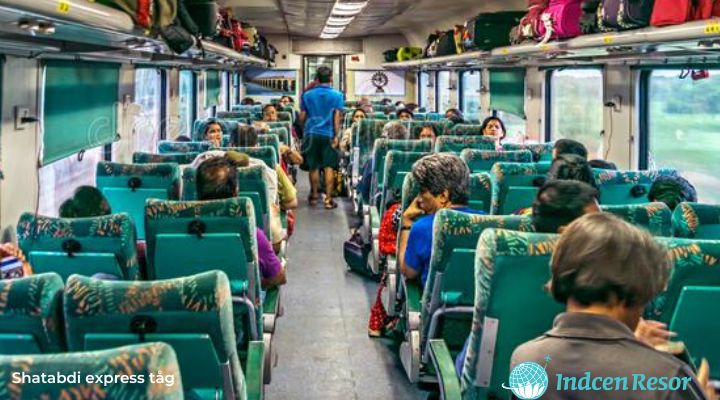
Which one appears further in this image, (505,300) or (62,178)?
(62,178)

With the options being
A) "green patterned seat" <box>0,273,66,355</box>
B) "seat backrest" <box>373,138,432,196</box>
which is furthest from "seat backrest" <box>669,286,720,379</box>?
"seat backrest" <box>373,138,432,196</box>

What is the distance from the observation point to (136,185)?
5.19 metres

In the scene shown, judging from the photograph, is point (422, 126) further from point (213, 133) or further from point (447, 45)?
point (447, 45)

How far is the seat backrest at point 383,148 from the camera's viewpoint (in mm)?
7105

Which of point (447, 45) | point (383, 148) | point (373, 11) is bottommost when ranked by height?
point (383, 148)

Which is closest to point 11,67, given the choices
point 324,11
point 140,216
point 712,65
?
point 140,216

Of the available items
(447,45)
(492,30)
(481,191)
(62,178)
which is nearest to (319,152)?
(492,30)

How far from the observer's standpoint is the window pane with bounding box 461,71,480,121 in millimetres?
14767

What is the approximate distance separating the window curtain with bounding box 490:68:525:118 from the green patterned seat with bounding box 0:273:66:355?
9.50 metres

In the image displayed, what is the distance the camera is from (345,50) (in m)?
23.5

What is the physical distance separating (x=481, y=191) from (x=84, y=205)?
95.7 inches

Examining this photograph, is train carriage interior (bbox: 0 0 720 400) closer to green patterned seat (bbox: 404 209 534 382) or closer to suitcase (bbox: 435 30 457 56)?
green patterned seat (bbox: 404 209 534 382)

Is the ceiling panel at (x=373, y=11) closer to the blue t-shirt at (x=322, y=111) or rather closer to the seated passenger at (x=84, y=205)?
the blue t-shirt at (x=322, y=111)

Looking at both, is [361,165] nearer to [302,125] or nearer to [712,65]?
[302,125]
